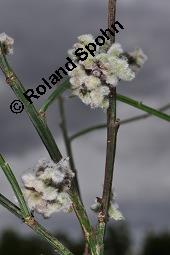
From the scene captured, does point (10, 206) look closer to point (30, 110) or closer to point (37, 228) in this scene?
point (37, 228)

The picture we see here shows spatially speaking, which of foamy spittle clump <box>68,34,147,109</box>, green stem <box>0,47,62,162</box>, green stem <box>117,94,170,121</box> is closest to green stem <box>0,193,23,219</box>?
green stem <box>0,47,62,162</box>

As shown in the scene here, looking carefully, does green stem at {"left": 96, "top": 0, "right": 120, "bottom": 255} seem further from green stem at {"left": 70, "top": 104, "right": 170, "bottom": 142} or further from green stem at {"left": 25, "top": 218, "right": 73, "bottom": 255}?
green stem at {"left": 70, "top": 104, "right": 170, "bottom": 142}

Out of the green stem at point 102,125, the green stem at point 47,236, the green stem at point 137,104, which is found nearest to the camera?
the green stem at point 47,236

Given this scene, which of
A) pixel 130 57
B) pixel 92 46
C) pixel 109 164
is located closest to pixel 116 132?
pixel 109 164

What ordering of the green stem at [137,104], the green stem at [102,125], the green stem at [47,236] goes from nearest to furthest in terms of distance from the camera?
1. the green stem at [47,236]
2. the green stem at [137,104]
3. the green stem at [102,125]

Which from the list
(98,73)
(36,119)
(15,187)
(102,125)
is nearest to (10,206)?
(15,187)

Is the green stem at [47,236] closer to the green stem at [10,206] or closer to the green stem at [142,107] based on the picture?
the green stem at [10,206]

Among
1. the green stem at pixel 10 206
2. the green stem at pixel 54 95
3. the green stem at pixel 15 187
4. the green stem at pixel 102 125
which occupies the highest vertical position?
the green stem at pixel 102 125

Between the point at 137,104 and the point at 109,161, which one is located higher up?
the point at 137,104

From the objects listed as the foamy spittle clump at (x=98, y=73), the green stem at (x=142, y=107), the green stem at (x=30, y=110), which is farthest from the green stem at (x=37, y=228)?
the green stem at (x=142, y=107)

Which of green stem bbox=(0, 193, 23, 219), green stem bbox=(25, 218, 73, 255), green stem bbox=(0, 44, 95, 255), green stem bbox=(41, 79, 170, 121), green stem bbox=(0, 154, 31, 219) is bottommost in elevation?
green stem bbox=(25, 218, 73, 255)
